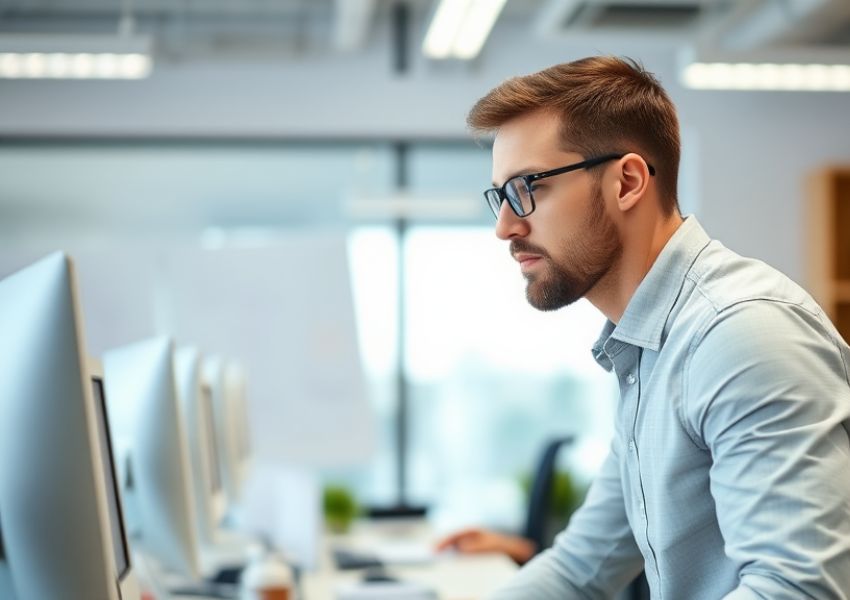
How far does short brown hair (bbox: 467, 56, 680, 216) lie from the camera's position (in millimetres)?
1367

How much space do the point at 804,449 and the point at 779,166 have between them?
4.63 meters

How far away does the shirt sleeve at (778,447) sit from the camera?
3.20 feet

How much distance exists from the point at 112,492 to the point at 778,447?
730 mm

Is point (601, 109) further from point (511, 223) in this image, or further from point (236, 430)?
point (236, 430)

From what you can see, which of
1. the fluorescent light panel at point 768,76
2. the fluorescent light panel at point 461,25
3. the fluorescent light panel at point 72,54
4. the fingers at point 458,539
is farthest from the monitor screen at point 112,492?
the fluorescent light panel at point 768,76

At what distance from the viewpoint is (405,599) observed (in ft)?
8.00

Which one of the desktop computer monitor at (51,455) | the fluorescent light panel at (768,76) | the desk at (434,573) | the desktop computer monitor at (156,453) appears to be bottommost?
the desk at (434,573)

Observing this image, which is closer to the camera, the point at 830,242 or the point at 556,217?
the point at 556,217

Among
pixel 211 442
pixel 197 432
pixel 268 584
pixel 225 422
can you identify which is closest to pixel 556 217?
pixel 197 432

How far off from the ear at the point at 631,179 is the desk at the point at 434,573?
139cm

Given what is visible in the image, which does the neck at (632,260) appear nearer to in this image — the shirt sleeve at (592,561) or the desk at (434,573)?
the shirt sleeve at (592,561)

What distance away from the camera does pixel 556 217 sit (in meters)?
1.37

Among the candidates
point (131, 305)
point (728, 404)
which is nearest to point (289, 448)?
point (131, 305)

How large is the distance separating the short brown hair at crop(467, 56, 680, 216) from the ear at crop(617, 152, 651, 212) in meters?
0.02
